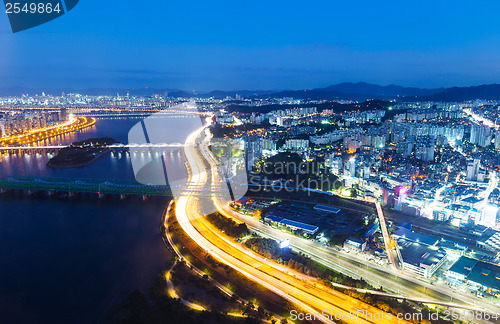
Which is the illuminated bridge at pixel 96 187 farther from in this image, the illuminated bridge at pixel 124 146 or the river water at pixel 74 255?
the illuminated bridge at pixel 124 146

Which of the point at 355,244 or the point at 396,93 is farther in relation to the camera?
the point at 396,93

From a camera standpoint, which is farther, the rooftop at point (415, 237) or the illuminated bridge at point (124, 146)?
the illuminated bridge at point (124, 146)

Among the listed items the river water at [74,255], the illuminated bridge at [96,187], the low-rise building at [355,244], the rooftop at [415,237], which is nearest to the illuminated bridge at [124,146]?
the illuminated bridge at [96,187]

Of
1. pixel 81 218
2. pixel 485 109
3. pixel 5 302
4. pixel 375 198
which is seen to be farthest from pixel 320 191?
pixel 485 109

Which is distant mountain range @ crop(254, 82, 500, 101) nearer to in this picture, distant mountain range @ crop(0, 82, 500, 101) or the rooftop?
distant mountain range @ crop(0, 82, 500, 101)

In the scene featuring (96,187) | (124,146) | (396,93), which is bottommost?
(96,187)

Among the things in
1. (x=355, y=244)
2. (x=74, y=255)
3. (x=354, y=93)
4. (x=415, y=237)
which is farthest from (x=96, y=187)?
(x=354, y=93)

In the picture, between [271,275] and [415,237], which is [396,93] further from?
[271,275]
